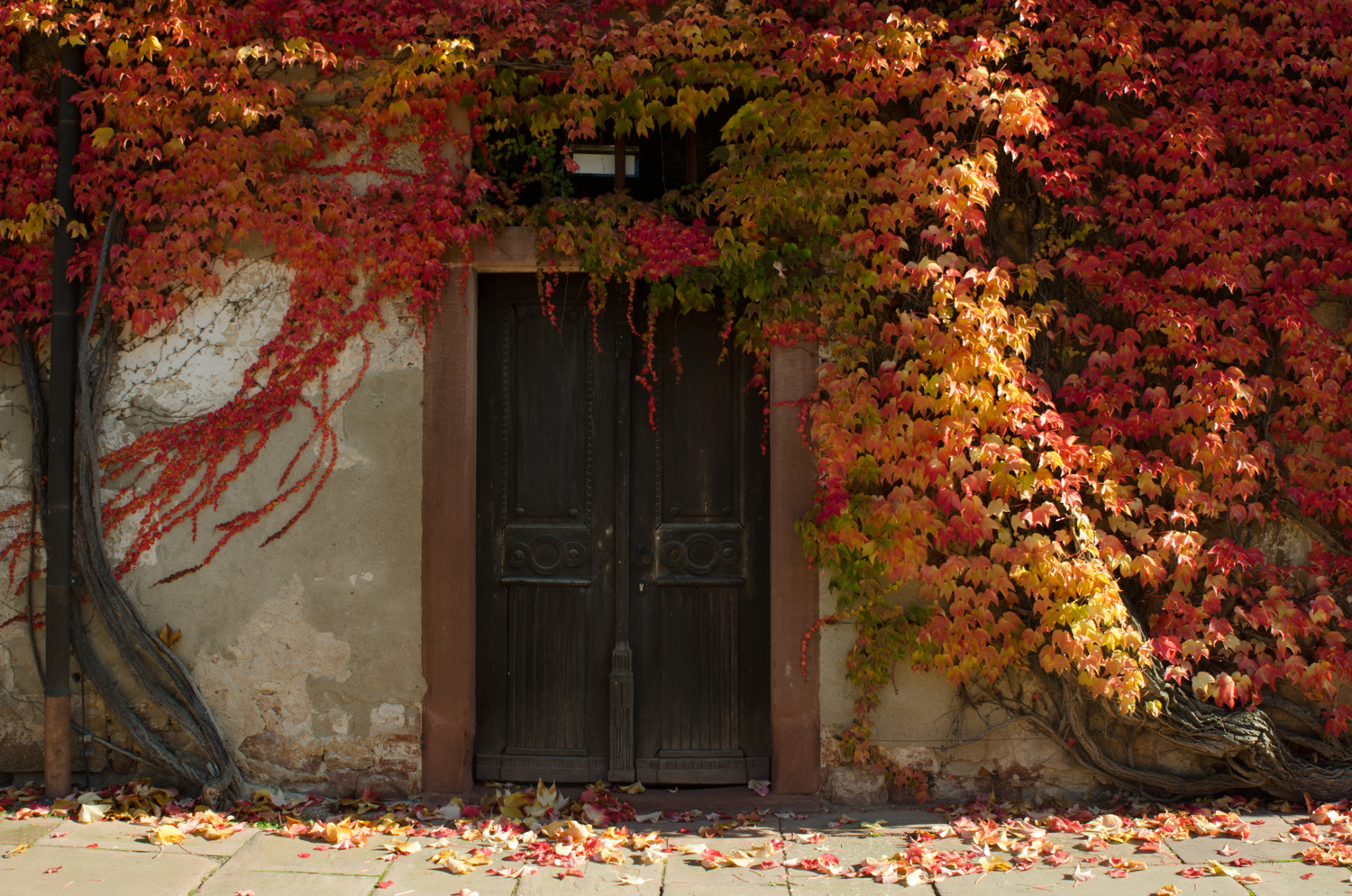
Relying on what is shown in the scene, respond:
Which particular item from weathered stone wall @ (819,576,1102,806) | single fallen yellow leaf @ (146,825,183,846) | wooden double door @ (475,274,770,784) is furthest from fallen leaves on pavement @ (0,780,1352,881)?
wooden double door @ (475,274,770,784)

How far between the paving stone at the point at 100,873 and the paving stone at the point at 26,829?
13cm

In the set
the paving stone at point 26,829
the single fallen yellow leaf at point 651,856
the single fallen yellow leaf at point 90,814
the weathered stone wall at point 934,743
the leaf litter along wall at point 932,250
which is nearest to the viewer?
the single fallen yellow leaf at point 651,856

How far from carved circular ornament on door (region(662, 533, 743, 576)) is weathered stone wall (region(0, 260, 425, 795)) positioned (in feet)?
3.78

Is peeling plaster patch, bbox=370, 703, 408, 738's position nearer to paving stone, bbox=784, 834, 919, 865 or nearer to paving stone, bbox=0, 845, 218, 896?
paving stone, bbox=0, 845, 218, 896

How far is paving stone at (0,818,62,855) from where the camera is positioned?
349 centimetres

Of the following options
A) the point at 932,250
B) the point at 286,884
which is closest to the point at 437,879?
the point at 286,884

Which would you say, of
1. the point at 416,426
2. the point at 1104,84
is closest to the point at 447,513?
the point at 416,426

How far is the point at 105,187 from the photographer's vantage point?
13.2 ft

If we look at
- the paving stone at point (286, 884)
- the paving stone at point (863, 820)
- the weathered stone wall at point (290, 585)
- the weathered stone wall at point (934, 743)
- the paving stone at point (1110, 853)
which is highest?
the weathered stone wall at point (290, 585)

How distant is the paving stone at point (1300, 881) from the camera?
123 inches

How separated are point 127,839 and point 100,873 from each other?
30 centimetres

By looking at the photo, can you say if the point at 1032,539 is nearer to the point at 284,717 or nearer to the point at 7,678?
the point at 284,717

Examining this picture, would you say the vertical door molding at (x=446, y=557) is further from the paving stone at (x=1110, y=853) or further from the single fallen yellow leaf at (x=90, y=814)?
the paving stone at (x=1110, y=853)

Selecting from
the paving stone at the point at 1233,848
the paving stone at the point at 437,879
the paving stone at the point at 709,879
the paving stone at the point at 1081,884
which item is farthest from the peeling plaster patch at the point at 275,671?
the paving stone at the point at 1233,848
